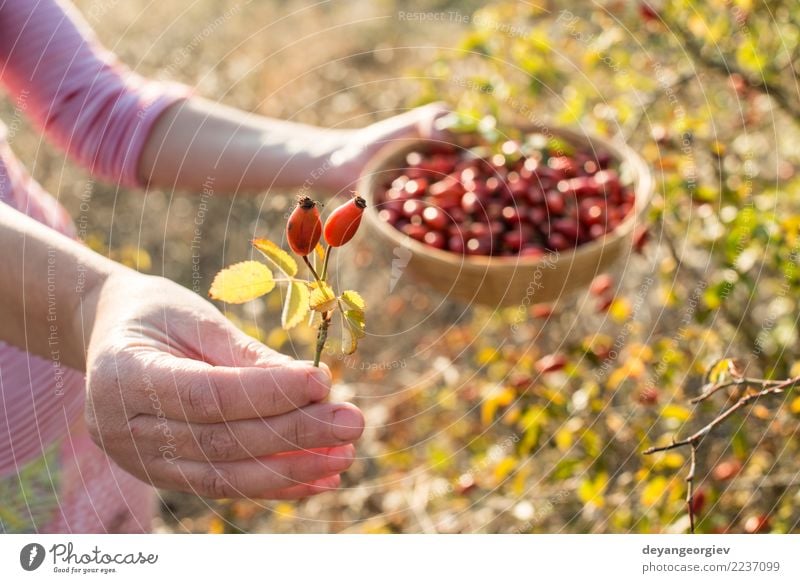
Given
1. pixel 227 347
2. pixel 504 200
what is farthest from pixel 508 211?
pixel 227 347

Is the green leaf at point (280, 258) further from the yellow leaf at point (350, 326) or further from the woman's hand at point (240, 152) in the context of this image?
the woman's hand at point (240, 152)

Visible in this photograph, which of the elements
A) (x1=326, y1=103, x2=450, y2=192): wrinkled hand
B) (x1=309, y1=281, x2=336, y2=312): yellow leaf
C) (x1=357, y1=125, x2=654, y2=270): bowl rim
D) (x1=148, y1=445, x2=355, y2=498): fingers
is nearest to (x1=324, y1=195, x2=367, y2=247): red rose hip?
(x1=309, y1=281, x2=336, y2=312): yellow leaf

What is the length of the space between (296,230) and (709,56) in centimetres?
84

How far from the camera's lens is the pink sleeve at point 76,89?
779mm

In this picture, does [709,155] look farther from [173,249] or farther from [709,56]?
[173,249]

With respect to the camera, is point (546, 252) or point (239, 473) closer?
point (239, 473)

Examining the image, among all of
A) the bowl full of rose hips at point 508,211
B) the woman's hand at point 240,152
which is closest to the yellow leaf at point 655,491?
the bowl full of rose hips at point 508,211

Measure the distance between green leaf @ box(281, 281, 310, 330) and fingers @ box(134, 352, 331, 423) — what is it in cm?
4

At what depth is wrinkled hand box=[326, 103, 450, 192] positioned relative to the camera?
94 centimetres

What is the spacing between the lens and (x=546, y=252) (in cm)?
85

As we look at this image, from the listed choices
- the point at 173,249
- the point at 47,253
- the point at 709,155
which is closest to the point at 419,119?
the point at 709,155

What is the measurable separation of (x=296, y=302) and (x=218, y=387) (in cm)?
8

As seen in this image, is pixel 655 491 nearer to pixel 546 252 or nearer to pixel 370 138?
pixel 546 252
